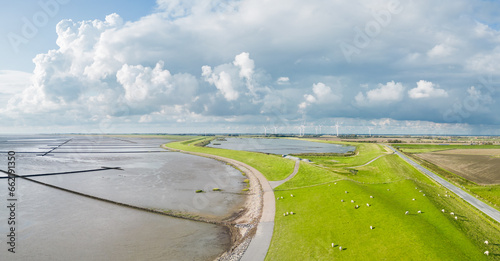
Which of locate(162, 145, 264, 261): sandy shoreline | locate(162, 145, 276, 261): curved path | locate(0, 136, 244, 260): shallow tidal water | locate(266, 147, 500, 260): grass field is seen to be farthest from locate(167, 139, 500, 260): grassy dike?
locate(0, 136, 244, 260): shallow tidal water

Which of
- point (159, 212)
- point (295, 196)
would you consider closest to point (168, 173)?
point (159, 212)

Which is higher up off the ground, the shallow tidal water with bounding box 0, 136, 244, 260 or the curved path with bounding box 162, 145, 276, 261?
the curved path with bounding box 162, 145, 276, 261

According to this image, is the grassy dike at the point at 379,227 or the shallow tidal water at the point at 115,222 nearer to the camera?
the grassy dike at the point at 379,227

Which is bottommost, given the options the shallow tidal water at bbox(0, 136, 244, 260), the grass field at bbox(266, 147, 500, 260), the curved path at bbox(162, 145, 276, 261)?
the shallow tidal water at bbox(0, 136, 244, 260)

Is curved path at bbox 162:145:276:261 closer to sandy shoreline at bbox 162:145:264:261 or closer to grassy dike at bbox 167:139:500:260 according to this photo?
sandy shoreline at bbox 162:145:264:261

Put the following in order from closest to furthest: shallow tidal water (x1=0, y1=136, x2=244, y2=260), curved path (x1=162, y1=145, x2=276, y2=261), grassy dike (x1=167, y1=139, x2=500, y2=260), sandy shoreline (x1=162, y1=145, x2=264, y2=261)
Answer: grassy dike (x1=167, y1=139, x2=500, y2=260), curved path (x1=162, y1=145, x2=276, y2=261), sandy shoreline (x1=162, y1=145, x2=264, y2=261), shallow tidal water (x1=0, y1=136, x2=244, y2=260)

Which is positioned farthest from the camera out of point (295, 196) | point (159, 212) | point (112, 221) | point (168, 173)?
point (168, 173)

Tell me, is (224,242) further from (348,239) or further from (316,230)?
(348,239)

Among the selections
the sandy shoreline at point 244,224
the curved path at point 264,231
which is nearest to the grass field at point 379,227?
the curved path at point 264,231

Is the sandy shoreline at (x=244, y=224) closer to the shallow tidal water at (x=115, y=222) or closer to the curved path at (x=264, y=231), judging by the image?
the curved path at (x=264, y=231)

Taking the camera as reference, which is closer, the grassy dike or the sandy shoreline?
the grassy dike

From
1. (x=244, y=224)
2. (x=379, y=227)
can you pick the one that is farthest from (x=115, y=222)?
(x=379, y=227)
